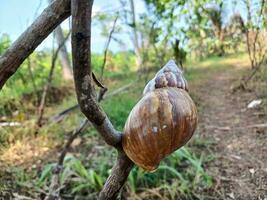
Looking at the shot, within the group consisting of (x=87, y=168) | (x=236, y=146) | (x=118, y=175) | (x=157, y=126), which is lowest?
(x=236, y=146)

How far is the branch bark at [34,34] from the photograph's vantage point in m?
0.68

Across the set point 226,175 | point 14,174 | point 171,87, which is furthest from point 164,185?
point 171,87

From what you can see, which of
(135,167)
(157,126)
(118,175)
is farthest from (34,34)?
(135,167)

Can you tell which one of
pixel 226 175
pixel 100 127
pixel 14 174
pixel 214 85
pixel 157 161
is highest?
pixel 100 127

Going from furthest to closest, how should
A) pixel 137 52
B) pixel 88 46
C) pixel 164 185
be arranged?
pixel 137 52
pixel 164 185
pixel 88 46

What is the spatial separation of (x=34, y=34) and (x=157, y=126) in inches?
13.3

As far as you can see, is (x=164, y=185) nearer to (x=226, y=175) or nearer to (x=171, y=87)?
(x=226, y=175)

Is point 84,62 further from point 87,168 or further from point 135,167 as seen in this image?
point 87,168

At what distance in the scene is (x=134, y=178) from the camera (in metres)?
2.12

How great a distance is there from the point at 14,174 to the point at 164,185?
90cm

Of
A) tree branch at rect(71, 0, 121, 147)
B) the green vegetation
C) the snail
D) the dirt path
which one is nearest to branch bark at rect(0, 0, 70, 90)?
tree branch at rect(71, 0, 121, 147)

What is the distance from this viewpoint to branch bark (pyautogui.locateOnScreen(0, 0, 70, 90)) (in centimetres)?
68

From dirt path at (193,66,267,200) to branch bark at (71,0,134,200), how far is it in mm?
982

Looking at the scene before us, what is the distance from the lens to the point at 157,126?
868mm
